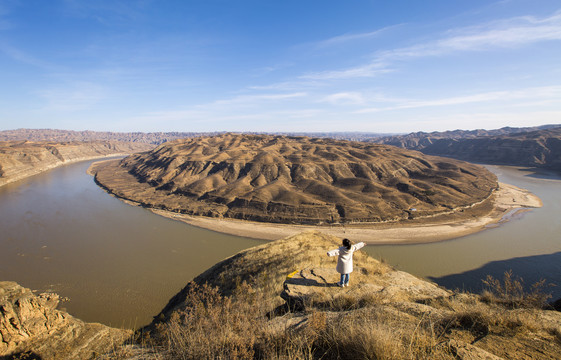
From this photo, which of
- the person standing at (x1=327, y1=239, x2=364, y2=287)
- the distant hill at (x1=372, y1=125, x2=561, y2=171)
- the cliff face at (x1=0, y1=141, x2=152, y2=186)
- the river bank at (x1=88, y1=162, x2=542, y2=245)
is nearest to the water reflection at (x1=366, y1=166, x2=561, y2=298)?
the river bank at (x1=88, y1=162, x2=542, y2=245)

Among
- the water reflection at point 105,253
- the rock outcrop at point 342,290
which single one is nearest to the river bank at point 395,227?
the water reflection at point 105,253

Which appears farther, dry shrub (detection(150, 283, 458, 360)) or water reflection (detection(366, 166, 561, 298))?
water reflection (detection(366, 166, 561, 298))

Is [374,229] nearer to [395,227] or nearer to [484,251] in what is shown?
[395,227]

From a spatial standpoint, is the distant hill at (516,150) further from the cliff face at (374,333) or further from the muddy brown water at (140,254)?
the cliff face at (374,333)

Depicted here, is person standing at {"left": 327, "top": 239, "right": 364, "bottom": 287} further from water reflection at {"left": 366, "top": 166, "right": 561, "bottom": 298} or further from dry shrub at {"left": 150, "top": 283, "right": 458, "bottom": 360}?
water reflection at {"left": 366, "top": 166, "right": 561, "bottom": 298}

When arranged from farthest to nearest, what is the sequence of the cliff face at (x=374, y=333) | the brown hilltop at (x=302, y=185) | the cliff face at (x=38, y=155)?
the cliff face at (x=38, y=155) → the brown hilltop at (x=302, y=185) → the cliff face at (x=374, y=333)

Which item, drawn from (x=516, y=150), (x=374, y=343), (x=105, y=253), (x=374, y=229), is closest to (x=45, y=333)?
(x=374, y=343)
